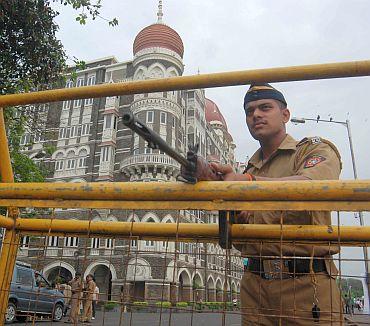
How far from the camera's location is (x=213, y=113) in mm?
46062

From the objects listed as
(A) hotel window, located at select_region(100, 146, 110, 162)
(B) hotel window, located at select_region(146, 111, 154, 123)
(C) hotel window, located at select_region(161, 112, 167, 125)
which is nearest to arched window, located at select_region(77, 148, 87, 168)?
(A) hotel window, located at select_region(100, 146, 110, 162)

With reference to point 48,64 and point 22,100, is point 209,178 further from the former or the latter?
point 48,64

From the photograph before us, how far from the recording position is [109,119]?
30.8 metres

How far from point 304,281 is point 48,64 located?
6.76 m

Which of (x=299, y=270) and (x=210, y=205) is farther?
(x=299, y=270)

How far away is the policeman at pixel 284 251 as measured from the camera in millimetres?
1528

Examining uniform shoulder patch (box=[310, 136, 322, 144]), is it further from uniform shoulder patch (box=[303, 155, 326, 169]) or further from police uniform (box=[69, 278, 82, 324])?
police uniform (box=[69, 278, 82, 324])

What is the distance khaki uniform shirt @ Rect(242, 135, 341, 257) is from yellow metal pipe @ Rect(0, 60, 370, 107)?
36 cm

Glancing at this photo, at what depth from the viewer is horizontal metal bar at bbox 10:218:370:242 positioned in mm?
1560

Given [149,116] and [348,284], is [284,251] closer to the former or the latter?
[348,284]

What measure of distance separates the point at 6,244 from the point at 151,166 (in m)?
25.9

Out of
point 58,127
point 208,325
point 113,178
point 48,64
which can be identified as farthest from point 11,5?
point 58,127

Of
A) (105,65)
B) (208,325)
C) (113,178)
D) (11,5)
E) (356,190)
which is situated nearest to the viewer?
(356,190)

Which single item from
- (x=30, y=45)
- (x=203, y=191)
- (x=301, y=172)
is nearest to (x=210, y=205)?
(x=203, y=191)
